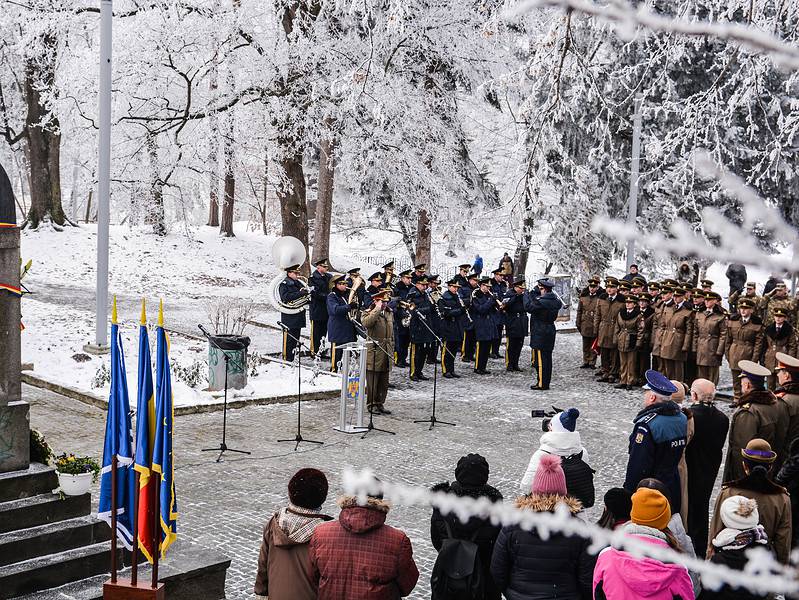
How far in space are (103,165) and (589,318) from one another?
31.6 feet

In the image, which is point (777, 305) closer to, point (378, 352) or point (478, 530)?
point (378, 352)

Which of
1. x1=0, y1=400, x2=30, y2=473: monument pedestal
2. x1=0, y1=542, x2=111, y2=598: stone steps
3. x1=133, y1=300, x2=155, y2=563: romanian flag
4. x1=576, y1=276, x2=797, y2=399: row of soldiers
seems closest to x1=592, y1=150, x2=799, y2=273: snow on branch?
x1=133, y1=300, x2=155, y2=563: romanian flag

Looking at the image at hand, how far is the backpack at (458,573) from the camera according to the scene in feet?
16.3

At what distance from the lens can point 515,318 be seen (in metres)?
17.9

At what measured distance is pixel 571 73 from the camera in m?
8.32

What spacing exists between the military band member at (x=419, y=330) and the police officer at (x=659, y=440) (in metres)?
8.76

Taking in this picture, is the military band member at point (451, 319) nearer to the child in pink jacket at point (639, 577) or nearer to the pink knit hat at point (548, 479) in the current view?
the pink knit hat at point (548, 479)

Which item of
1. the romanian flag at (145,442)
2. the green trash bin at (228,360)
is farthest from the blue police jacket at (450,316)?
the romanian flag at (145,442)

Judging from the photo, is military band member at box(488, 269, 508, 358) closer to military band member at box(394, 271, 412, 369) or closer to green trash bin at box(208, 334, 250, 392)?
military band member at box(394, 271, 412, 369)

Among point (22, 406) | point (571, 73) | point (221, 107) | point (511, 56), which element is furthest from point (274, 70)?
point (22, 406)

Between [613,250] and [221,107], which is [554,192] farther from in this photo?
[221,107]

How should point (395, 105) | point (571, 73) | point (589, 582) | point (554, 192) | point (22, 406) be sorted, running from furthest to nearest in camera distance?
point (554, 192) < point (395, 105) < point (571, 73) < point (22, 406) < point (589, 582)

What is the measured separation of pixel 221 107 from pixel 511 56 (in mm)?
8219

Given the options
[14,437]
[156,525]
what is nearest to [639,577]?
[156,525]
